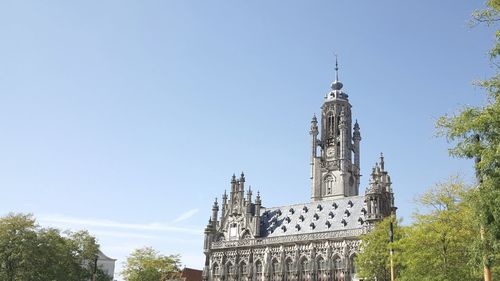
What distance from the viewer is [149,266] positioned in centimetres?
7925

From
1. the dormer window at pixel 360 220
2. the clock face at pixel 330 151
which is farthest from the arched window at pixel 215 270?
the clock face at pixel 330 151

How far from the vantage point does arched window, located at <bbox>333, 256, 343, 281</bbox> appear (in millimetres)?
74312

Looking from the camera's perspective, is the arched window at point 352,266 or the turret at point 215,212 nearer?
the arched window at point 352,266

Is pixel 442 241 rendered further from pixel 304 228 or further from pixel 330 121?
pixel 330 121

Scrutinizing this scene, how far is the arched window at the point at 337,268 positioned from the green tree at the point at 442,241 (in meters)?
34.1

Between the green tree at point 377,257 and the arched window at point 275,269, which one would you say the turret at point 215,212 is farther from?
the green tree at point 377,257

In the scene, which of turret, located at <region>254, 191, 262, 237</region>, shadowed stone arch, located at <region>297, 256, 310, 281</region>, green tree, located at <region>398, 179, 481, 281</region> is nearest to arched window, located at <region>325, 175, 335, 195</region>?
turret, located at <region>254, 191, 262, 237</region>

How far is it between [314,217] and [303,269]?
916cm

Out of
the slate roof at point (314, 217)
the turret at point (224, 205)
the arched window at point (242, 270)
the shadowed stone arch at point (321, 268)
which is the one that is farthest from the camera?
the turret at point (224, 205)

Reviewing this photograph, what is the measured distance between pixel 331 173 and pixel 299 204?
16693mm

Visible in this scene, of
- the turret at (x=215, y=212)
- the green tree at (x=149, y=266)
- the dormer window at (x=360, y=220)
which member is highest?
the turret at (x=215, y=212)

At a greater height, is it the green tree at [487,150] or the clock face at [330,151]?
the clock face at [330,151]

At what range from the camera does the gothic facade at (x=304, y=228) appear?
2963 inches

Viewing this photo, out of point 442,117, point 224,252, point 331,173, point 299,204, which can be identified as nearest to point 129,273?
point 224,252
